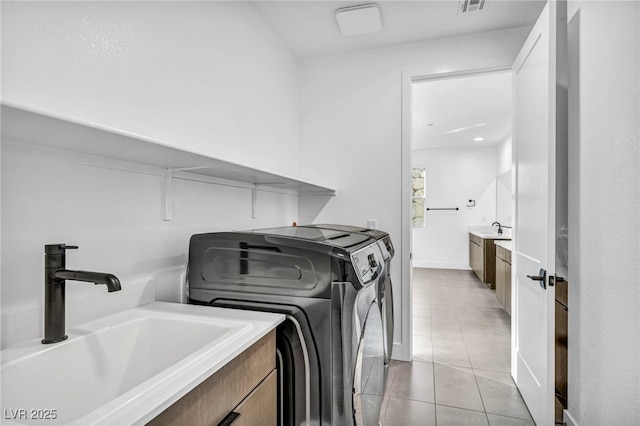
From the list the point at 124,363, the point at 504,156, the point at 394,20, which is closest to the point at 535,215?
the point at 394,20

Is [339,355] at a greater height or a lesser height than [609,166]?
lesser

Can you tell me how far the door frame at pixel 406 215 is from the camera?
103 inches

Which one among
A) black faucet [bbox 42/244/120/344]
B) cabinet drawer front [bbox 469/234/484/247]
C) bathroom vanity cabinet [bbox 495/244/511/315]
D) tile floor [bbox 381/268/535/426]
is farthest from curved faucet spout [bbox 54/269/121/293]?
cabinet drawer front [bbox 469/234/484/247]

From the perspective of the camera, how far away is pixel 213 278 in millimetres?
1363

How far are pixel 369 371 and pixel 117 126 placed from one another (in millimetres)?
1390

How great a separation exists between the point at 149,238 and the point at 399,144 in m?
1.96

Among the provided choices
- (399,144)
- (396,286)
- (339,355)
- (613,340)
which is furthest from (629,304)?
(399,144)

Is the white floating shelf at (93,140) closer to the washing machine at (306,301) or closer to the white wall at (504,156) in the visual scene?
the washing machine at (306,301)

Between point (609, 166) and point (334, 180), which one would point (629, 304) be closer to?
point (609, 166)

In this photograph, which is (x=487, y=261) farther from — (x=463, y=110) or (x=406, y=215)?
(x=406, y=215)

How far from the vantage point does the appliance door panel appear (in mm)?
1233

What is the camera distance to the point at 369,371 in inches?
56.4

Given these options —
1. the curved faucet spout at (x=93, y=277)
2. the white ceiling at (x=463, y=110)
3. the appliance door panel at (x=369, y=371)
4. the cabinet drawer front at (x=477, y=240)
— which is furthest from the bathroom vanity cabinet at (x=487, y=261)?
the curved faucet spout at (x=93, y=277)

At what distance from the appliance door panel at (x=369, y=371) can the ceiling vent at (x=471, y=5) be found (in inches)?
76.8
